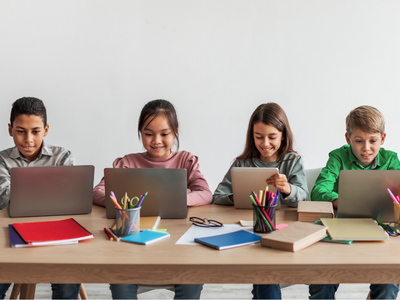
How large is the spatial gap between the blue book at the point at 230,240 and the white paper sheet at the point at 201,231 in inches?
1.4

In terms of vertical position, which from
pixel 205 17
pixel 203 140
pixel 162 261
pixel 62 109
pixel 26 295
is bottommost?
pixel 26 295

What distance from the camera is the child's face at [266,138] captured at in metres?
1.69

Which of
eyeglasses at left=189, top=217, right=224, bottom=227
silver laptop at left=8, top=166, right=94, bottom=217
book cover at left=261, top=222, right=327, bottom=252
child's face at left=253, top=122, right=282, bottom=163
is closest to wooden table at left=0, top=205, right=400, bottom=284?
book cover at left=261, top=222, right=327, bottom=252

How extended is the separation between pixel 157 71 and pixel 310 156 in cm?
131

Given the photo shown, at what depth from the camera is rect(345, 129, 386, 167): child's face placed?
1.62 meters

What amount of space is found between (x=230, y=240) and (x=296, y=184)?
0.70 metres

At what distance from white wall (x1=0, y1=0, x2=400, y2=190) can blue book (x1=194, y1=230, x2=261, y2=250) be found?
1.74m

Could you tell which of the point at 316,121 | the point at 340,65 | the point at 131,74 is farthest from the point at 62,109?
the point at 340,65

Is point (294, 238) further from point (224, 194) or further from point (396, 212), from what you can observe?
point (224, 194)

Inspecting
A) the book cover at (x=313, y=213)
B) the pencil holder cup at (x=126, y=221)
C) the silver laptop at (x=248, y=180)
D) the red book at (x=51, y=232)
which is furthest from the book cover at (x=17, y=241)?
the book cover at (x=313, y=213)

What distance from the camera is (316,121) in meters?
2.78

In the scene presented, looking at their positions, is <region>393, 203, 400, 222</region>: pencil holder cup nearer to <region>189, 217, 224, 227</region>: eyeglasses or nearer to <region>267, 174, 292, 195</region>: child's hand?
<region>267, 174, 292, 195</region>: child's hand

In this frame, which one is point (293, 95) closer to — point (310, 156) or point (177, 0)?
point (310, 156)

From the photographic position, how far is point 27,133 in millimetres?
1787
